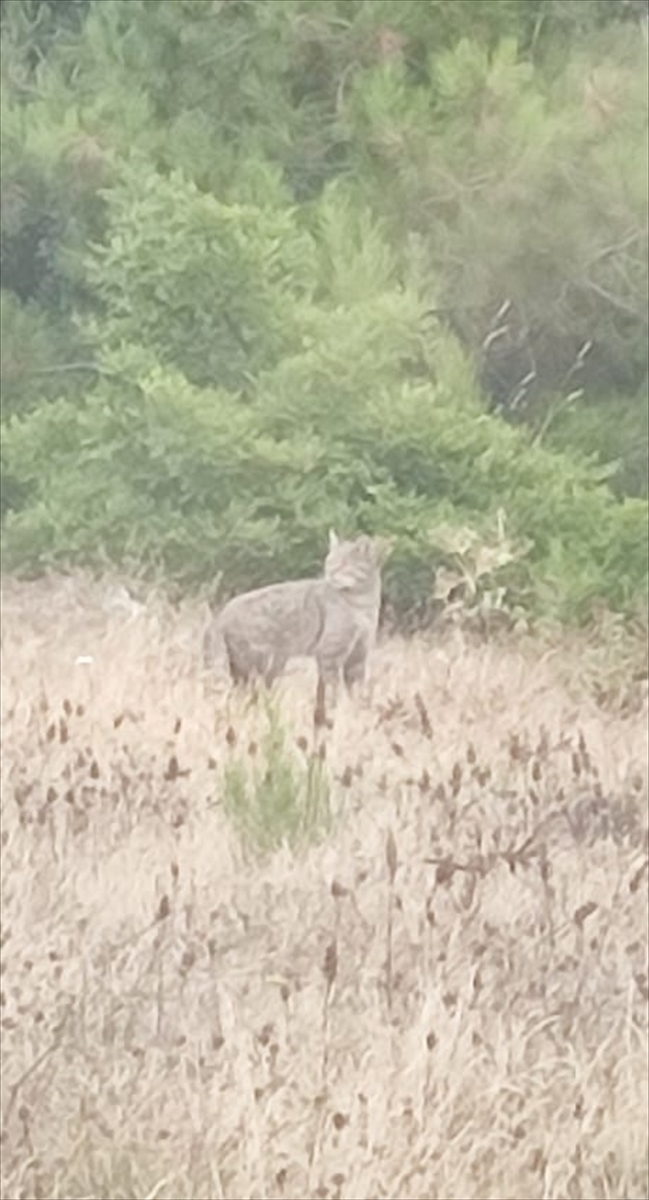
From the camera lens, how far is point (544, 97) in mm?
2824

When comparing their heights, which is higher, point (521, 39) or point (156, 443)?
point (521, 39)

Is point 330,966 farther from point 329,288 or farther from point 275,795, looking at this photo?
point 329,288

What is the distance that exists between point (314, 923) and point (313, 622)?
34 cm

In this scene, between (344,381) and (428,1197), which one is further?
(344,381)

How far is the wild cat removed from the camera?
2.73 m

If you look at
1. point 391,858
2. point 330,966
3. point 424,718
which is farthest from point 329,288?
point 330,966

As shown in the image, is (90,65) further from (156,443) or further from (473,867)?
(473,867)

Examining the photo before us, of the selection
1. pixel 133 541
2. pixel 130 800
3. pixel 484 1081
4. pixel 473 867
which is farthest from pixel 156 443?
pixel 484 1081

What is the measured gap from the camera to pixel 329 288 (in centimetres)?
281

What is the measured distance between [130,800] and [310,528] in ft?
→ 1.19

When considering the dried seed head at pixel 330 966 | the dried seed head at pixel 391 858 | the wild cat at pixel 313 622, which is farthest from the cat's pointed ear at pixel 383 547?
the dried seed head at pixel 330 966

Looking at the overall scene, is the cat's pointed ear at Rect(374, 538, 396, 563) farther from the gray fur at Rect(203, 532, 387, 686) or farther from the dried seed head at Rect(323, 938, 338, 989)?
the dried seed head at Rect(323, 938, 338, 989)

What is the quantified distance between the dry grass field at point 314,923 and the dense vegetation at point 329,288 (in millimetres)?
137

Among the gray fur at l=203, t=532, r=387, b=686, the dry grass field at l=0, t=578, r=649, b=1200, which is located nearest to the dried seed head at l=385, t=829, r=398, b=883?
the dry grass field at l=0, t=578, r=649, b=1200
